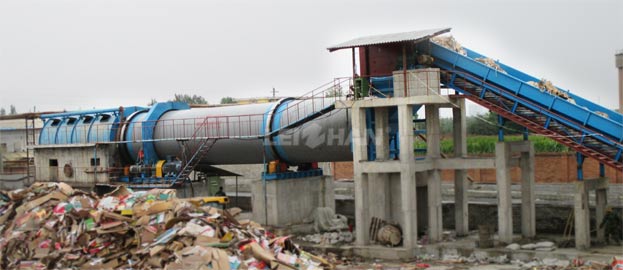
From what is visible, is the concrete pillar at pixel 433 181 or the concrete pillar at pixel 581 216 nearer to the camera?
the concrete pillar at pixel 581 216

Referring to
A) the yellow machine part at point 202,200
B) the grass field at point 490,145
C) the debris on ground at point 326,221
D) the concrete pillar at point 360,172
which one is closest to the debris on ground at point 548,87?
the concrete pillar at point 360,172

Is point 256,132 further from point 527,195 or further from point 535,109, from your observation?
point 535,109

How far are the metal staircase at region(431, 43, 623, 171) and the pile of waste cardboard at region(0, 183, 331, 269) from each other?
25.8 ft

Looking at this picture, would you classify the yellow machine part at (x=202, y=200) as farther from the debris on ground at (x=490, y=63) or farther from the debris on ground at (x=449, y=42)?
the debris on ground at (x=490, y=63)

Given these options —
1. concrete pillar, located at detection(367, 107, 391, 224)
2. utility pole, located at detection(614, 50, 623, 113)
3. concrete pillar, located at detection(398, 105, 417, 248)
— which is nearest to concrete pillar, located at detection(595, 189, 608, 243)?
concrete pillar, located at detection(398, 105, 417, 248)

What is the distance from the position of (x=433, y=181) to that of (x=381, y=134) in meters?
2.38

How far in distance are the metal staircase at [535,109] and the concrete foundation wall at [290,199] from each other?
24.5 feet

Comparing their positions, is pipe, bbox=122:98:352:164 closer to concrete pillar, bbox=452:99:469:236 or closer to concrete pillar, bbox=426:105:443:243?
concrete pillar, bbox=426:105:443:243

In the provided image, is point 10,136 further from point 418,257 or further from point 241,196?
point 418,257

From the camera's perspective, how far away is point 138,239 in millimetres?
18438

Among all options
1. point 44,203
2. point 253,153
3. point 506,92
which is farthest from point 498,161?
point 44,203

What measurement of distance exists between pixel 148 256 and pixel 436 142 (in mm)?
11405

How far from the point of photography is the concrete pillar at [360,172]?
79.3 feet

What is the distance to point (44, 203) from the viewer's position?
21.8 meters
